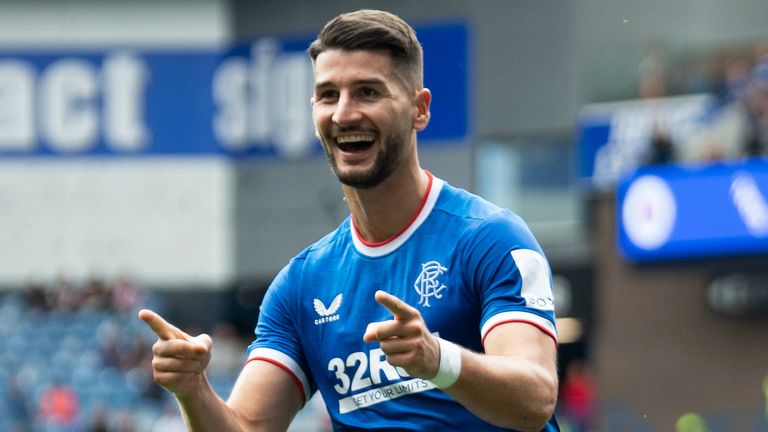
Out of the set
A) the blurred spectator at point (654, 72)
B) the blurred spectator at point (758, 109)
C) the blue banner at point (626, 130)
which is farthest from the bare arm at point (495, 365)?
the blurred spectator at point (654, 72)

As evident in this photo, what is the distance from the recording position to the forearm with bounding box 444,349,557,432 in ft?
14.0

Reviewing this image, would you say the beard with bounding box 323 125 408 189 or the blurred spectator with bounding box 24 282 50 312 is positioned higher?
the beard with bounding box 323 125 408 189

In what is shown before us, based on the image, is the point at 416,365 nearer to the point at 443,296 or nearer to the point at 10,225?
the point at 443,296

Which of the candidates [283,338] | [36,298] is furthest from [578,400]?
[283,338]

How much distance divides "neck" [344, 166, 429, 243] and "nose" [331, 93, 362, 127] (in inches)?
11.9

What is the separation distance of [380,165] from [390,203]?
9.0 inches

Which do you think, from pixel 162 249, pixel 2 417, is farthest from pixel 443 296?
pixel 162 249

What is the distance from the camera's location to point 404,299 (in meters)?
4.78

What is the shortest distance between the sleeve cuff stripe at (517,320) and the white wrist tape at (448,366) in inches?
13.9

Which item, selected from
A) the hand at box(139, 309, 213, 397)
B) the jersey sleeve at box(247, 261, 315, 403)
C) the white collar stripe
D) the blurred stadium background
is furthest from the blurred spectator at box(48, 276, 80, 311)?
the hand at box(139, 309, 213, 397)

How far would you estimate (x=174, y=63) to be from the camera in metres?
33.1

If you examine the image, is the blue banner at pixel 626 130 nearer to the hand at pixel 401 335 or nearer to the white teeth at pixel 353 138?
the white teeth at pixel 353 138

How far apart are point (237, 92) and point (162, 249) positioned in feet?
12.6

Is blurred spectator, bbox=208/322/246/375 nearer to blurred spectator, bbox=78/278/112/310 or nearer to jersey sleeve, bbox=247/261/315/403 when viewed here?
blurred spectator, bbox=78/278/112/310
